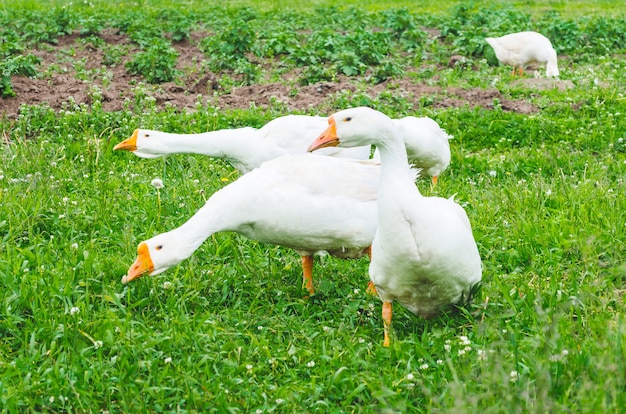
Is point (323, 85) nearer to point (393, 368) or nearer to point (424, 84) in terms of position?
point (424, 84)

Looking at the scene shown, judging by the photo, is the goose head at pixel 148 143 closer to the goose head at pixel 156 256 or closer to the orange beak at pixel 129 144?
the orange beak at pixel 129 144

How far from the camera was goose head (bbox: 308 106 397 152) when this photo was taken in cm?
461

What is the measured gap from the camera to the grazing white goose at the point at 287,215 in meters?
4.95

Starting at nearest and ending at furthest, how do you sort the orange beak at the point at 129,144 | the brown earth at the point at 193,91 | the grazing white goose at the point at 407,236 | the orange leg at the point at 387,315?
the grazing white goose at the point at 407,236 < the orange leg at the point at 387,315 < the orange beak at the point at 129,144 < the brown earth at the point at 193,91

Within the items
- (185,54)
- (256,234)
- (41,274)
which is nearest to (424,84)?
(185,54)

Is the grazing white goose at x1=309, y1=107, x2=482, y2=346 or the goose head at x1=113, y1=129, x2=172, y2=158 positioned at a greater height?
the grazing white goose at x1=309, y1=107, x2=482, y2=346

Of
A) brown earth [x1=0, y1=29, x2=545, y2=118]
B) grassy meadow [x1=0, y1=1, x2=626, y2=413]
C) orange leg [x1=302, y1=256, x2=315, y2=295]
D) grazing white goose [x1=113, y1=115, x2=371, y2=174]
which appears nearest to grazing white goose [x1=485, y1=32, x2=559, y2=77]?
brown earth [x1=0, y1=29, x2=545, y2=118]

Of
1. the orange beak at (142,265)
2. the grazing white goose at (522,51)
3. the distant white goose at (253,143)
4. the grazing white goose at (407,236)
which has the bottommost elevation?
the grazing white goose at (522,51)

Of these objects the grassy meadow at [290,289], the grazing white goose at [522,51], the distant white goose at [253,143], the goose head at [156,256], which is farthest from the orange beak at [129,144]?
the grazing white goose at [522,51]

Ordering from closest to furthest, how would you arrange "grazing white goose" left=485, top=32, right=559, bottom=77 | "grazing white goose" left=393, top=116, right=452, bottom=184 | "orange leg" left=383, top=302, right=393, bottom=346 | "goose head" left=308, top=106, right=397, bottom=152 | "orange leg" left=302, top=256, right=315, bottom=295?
1. "goose head" left=308, top=106, right=397, bottom=152
2. "orange leg" left=383, top=302, right=393, bottom=346
3. "orange leg" left=302, top=256, right=315, bottom=295
4. "grazing white goose" left=393, top=116, right=452, bottom=184
5. "grazing white goose" left=485, top=32, right=559, bottom=77

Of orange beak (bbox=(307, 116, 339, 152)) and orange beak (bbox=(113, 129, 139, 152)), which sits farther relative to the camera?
orange beak (bbox=(113, 129, 139, 152))

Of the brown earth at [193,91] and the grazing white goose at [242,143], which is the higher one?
the grazing white goose at [242,143]

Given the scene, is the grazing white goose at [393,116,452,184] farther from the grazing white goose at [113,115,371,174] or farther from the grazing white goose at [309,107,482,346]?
the grazing white goose at [309,107,482,346]

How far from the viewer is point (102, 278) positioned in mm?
5301
